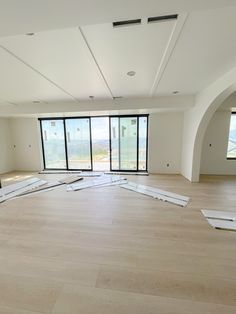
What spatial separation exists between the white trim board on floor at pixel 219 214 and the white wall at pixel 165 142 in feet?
10.2

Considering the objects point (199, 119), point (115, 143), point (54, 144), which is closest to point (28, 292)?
point (199, 119)

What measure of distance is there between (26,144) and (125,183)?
15.6 ft

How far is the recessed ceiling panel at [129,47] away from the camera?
1.79m

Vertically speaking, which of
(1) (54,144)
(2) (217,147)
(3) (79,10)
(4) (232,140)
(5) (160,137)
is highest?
(3) (79,10)

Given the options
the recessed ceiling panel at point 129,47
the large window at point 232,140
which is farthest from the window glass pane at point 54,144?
the large window at point 232,140

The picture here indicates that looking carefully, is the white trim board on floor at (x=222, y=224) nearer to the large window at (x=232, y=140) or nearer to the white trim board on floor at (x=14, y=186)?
the large window at (x=232, y=140)

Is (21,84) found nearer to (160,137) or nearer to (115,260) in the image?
(115,260)

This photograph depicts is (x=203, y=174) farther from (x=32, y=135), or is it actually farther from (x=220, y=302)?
(x=32, y=135)

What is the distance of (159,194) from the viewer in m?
3.95

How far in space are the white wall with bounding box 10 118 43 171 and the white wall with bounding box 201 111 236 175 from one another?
6619 mm

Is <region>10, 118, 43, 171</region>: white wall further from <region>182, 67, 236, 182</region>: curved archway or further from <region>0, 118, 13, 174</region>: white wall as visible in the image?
<region>182, 67, 236, 182</region>: curved archway

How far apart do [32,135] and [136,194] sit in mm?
5231

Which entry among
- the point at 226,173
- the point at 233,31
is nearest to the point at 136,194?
the point at 233,31

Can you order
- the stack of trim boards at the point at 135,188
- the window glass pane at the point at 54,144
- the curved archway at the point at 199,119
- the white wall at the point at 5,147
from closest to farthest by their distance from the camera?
the curved archway at the point at 199,119, the stack of trim boards at the point at 135,188, the white wall at the point at 5,147, the window glass pane at the point at 54,144
